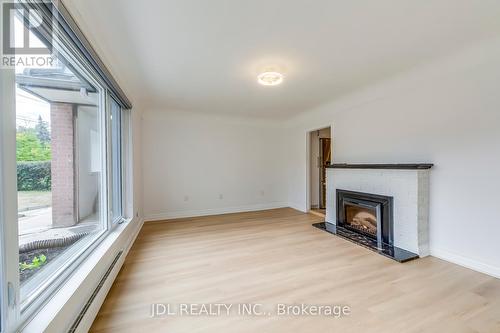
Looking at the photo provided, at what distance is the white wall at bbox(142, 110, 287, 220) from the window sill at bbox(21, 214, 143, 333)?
7.76 feet

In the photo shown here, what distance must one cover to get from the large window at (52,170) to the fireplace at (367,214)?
3.55 m

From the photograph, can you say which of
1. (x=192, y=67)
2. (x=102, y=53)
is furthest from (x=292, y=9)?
(x=102, y=53)

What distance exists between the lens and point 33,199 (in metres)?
1.25

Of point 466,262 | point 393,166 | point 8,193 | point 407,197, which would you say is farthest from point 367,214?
point 8,193

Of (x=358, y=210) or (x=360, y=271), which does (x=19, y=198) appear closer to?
(x=360, y=271)

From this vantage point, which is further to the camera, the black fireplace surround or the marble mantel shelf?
the black fireplace surround

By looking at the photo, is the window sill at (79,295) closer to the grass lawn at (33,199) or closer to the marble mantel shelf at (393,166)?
the grass lawn at (33,199)

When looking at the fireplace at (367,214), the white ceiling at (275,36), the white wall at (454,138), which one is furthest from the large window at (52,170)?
the white wall at (454,138)

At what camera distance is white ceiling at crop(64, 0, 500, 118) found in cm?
168

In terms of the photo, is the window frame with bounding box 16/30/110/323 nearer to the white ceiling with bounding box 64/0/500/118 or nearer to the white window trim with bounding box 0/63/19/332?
the white window trim with bounding box 0/63/19/332

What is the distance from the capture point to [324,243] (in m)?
3.21

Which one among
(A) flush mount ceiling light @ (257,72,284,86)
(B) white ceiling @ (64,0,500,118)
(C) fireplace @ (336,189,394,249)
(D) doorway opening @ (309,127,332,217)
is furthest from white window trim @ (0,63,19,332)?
(D) doorway opening @ (309,127,332,217)

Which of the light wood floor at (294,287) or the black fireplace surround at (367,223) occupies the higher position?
the black fireplace surround at (367,223)

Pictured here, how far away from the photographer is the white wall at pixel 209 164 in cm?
471
